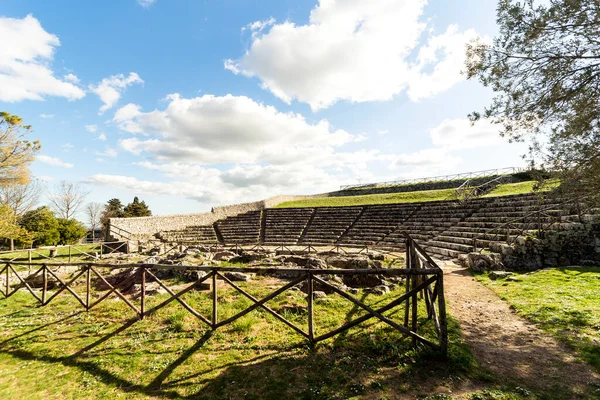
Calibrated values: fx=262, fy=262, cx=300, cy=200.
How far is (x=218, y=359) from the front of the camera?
470 cm

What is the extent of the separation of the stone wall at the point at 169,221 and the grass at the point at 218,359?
26.0m

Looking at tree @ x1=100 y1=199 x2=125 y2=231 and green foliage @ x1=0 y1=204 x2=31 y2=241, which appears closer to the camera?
green foliage @ x1=0 y1=204 x2=31 y2=241

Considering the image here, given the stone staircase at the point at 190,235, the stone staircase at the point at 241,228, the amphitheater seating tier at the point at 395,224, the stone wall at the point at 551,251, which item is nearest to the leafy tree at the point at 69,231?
the stone staircase at the point at 190,235

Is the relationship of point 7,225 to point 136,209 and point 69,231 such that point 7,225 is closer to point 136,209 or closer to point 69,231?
point 69,231

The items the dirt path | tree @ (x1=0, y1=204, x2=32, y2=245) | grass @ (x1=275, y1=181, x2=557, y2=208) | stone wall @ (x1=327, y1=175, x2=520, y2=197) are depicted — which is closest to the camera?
the dirt path

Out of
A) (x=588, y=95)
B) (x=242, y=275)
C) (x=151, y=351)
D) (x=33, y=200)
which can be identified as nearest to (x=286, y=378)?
(x=151, y=351)

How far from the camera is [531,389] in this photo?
12.5ft

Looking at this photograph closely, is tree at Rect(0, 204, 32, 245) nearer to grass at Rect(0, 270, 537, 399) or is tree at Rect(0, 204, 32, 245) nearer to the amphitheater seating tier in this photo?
the amphitheater seating tier

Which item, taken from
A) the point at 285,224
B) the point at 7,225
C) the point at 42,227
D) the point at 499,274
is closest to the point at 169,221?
the point at 42,227

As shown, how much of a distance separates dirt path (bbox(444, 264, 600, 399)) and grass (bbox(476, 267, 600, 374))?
29 cm

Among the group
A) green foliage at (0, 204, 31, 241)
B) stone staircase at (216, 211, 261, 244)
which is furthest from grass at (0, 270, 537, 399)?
stone staircase at (216, 211, 261, 244)

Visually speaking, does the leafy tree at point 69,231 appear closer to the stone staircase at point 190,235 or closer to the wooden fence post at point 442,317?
the stone staircase at point 190,235

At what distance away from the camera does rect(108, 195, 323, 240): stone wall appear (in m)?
29.8

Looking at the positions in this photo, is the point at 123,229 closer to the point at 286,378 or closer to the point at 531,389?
the point at 286,378
